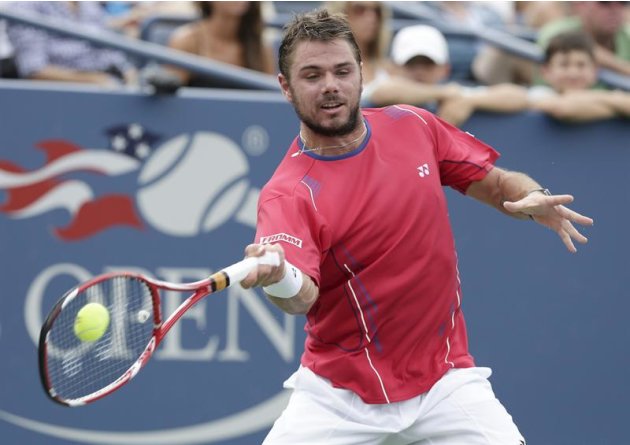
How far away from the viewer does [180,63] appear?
6227 mm

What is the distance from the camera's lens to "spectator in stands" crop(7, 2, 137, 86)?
6.53 m

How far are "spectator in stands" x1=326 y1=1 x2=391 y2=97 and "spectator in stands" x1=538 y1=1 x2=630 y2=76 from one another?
97 centimetres

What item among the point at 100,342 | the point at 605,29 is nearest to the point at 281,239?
the point at 100,342

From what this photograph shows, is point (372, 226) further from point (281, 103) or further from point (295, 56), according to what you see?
point (281, 103)

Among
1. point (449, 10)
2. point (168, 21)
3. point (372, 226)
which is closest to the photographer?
point (372, 226)

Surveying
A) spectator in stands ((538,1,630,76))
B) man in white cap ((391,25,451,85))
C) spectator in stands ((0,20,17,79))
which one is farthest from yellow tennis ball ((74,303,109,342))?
spectator in stands ((538,1,630,76))

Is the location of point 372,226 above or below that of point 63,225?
above

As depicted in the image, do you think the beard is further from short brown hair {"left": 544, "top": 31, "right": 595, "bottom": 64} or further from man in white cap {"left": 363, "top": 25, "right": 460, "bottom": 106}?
short brown hair {"left": 544, "top": 31, "right": 595, "bottom": 64}

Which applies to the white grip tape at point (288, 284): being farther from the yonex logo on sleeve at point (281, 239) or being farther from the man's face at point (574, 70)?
the man's face at point (574, 70)

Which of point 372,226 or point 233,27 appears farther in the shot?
point 233,27

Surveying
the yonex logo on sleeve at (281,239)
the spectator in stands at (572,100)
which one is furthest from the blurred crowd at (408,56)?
the yonex logo on sleeve at (281,239)

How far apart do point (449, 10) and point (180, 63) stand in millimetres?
3958

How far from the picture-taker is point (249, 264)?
340 cm

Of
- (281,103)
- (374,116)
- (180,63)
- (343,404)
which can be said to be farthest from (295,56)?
(180,63)
